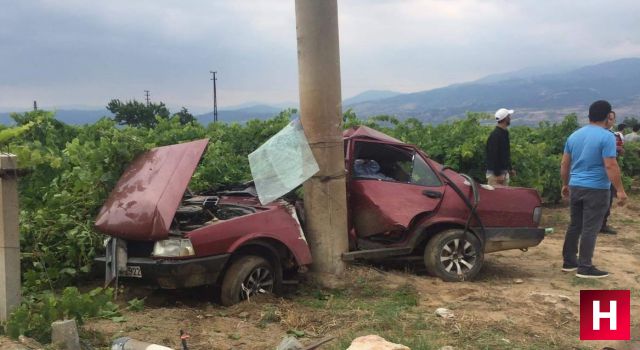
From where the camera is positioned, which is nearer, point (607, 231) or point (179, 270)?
point (179, 270)

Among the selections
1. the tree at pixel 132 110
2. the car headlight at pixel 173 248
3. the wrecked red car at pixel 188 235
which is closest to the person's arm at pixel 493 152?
the wrecked red car at pixel 188 235

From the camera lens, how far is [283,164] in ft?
21.2

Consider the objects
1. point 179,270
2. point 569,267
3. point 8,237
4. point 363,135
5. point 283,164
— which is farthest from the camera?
point 569,267

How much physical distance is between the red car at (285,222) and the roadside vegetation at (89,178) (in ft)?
1.76

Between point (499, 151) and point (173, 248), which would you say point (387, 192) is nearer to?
point (173, 248)

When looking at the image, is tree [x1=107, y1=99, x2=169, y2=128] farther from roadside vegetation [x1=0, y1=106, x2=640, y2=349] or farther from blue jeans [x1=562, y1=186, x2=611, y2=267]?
blue jeans [x1=562, y1=186, x2=611, y2=267]

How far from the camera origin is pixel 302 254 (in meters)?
6.08

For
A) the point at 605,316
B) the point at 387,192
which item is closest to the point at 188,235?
the point at 387,192

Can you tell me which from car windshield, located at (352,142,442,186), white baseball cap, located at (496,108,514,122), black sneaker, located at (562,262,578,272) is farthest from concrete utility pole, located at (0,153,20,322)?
white baseball cap, located at (496,108,514,122)

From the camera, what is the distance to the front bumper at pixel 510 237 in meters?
7.14

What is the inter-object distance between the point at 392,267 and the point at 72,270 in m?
3.65

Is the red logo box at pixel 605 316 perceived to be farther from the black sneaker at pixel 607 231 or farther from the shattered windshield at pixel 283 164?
the black sneaker at pixel 607 231

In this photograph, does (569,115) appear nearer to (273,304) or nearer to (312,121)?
(312,121)

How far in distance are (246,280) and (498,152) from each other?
5.30 meters
